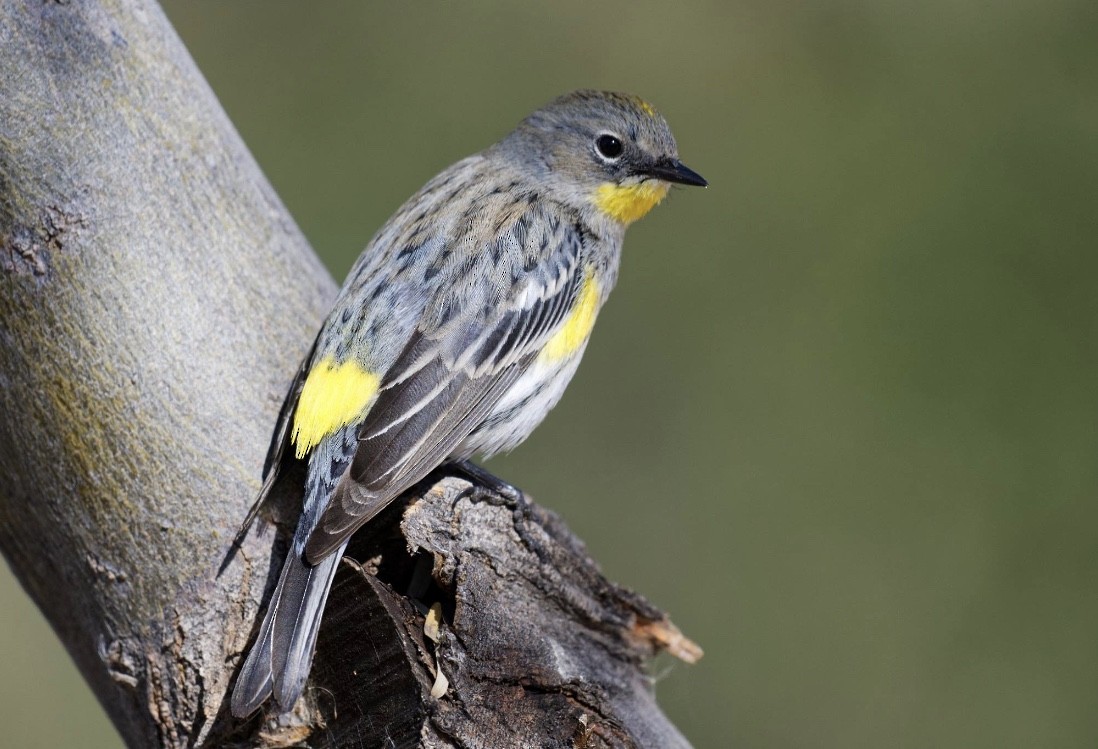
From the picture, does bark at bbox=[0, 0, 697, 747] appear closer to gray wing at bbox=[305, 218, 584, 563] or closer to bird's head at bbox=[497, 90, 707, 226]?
gray wing at bbox=[305, 218, 584, 563]

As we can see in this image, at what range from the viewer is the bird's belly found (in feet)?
11.9

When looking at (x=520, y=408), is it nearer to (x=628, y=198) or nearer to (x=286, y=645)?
(x=628, y=198)

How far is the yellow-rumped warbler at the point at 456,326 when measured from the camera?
2.78 m

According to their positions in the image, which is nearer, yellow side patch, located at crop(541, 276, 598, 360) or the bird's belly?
the bird's belly

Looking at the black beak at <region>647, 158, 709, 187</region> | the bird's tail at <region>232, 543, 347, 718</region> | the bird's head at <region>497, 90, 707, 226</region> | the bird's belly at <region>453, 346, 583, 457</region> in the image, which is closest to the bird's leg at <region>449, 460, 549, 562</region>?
the bird's belly at <region>453, 346, 583, 457</region>

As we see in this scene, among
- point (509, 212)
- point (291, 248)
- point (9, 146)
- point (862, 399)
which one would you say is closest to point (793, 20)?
point (862, 399)

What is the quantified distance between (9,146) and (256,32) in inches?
183

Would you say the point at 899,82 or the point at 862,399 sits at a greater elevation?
the point at 899,82

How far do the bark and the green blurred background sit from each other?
10.3 ft

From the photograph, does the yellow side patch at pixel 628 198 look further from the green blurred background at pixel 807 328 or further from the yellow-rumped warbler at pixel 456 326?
the green blurred background at pixel 807 328

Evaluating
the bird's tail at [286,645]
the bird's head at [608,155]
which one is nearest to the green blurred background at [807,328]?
the bird's head at [608,155]

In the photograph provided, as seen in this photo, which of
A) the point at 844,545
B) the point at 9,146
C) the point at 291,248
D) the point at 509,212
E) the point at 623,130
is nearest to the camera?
the point at 9,146

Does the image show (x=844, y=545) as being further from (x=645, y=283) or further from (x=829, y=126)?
(x=829, y=126)

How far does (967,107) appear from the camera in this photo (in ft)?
22.2
